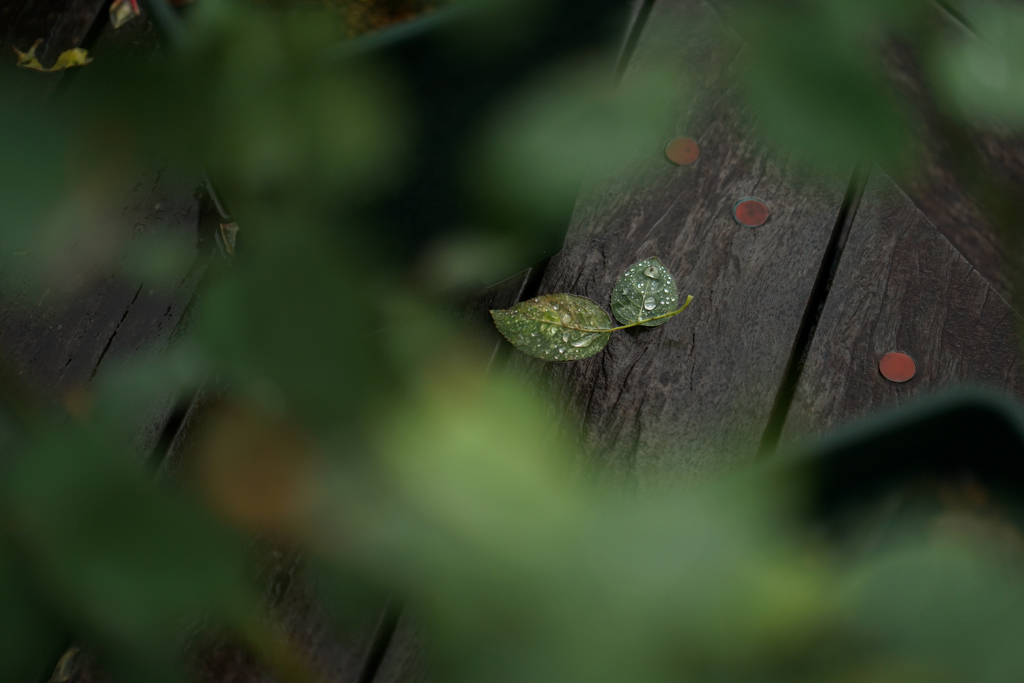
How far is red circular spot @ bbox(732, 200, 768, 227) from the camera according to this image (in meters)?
0.63

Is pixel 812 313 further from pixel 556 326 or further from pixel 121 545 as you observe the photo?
pixel 121 545

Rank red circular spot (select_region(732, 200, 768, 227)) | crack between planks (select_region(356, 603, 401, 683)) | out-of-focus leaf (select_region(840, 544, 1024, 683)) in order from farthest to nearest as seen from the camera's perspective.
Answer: red circular spot (select_region(732, 200, 768, 227)) → crack between planks (select_region(356, 603, 401, 683)) → out-of-focus leaf (select_region(840, 544, 1024, 683))

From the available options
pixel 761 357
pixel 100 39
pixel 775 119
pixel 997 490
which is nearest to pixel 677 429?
pixel 761 357

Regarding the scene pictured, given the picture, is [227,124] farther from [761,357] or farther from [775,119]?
[761,357]

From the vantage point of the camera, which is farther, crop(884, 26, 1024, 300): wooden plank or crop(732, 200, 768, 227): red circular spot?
crop(732, 200, 768, 227): red circular spot

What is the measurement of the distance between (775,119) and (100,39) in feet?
2.26

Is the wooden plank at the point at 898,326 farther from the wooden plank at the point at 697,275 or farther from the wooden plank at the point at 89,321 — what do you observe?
the wooden plank at the point at 89,321

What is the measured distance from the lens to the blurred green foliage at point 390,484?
4.7 inches

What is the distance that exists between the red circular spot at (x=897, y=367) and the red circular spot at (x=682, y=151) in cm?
21

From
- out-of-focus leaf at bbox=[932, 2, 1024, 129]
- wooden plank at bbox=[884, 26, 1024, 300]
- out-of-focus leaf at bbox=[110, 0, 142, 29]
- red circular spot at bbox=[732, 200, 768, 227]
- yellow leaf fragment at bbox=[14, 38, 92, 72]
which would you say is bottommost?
red circular spot at bbox=[732, 200, 768, 227]

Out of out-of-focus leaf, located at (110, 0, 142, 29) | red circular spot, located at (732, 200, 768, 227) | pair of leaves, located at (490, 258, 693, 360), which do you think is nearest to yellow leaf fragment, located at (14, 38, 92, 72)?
out-of-focus leaf, located at (110, 0, 142, 29)

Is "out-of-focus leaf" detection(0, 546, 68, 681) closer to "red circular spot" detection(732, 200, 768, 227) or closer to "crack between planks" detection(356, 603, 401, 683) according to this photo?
"crack between planks" detection(356, 603, 401, 683)

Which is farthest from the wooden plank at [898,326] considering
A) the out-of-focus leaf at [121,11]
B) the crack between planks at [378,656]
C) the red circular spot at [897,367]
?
the out-of-focus leaf at [121,11]

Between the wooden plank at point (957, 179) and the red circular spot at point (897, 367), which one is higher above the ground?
the wooden plank at point (957, 179)
